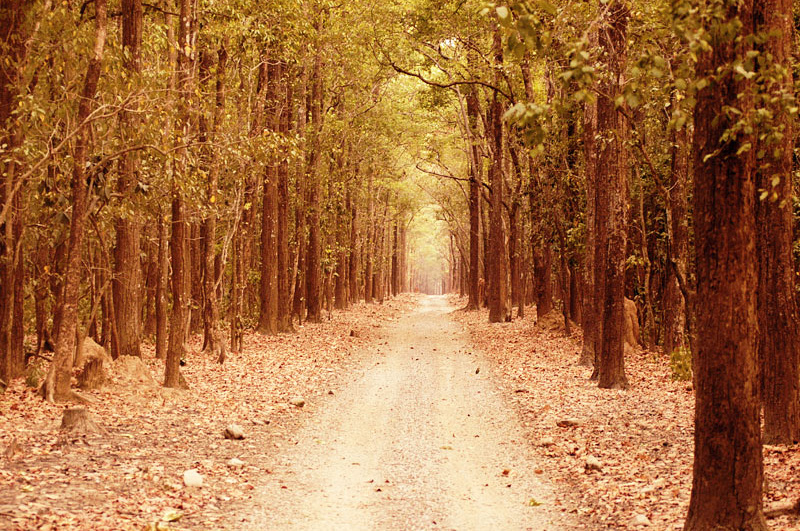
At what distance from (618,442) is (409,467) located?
10.0 feet

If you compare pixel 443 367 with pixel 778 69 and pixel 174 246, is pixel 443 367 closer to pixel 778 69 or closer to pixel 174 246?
Result: pixel 174 246

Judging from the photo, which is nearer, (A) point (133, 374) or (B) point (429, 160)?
(A) point (133, 374)

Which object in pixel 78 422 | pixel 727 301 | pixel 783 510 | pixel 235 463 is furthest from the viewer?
pixel 78 422

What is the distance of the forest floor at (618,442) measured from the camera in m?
7.34

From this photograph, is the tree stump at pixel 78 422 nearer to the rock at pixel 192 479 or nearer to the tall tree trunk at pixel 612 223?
the rock at pixel 192 479

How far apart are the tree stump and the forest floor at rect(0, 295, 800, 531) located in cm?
24

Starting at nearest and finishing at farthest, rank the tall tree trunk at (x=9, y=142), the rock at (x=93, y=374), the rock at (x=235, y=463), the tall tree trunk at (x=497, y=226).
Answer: the rock at (x=235, y=463), the tall tree trunk at (x=9, y=142), the rock at (x=93, y=374), the tall tree trunk at (x=497, y=226)

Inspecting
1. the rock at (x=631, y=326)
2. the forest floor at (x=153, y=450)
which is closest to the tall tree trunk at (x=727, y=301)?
the forest floor at (x=153, y=450)

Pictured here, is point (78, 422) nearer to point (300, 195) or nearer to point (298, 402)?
point (298, 402)

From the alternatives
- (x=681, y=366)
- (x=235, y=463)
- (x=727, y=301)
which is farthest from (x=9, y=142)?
(x=681, y=366)

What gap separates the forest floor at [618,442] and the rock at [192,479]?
3.97m

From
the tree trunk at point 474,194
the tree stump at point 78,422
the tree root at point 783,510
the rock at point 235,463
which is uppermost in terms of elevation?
the tree trunk at point 474,194

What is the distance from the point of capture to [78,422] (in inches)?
379

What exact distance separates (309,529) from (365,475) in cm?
199
